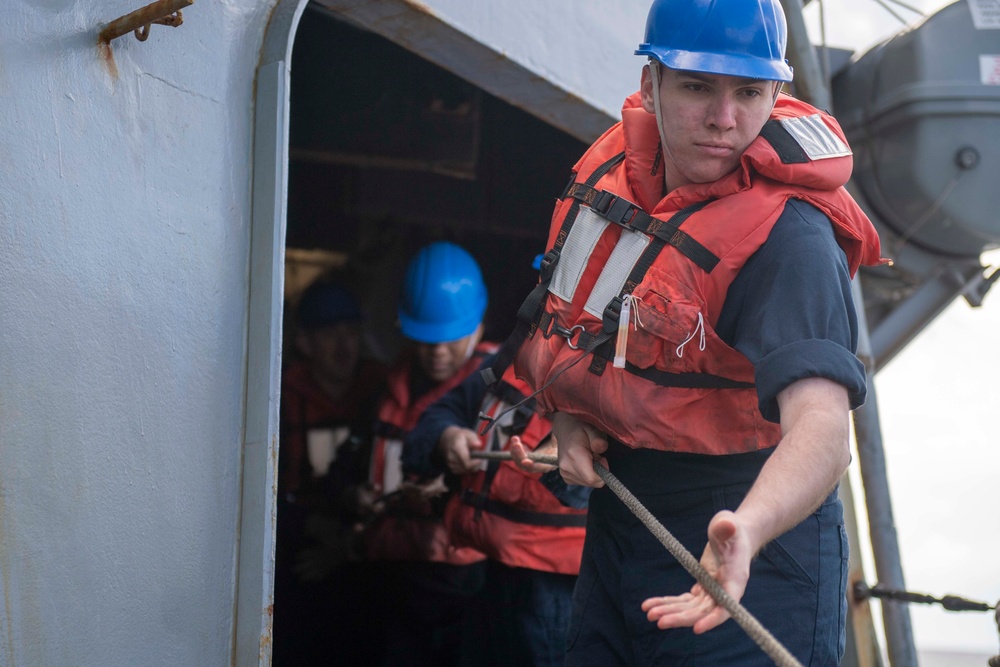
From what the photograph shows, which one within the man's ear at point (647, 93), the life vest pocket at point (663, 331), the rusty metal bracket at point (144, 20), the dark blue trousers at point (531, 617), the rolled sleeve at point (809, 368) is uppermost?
the rusty metal bracket at point (144, 20)

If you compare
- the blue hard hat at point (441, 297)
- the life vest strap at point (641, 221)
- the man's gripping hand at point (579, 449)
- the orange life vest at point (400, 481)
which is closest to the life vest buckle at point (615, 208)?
the life vest strap at point (641, 221)

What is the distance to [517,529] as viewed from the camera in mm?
3336

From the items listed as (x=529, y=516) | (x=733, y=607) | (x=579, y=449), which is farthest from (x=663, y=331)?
(x=529, y=516)

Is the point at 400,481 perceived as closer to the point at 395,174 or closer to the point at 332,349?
the point at 332,349

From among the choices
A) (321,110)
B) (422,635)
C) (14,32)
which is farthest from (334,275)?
(14,32)

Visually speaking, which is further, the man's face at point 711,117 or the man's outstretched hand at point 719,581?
the man's face at point 711,117

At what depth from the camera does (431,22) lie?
2.53m

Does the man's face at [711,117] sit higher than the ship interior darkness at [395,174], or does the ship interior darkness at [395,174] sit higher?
the ship interior darkness at [395,174]

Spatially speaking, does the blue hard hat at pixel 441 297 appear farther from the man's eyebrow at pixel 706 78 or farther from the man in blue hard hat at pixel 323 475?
the man's eyebrow at pixel 706 78

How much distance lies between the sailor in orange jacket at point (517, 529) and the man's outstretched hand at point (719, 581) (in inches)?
73.1

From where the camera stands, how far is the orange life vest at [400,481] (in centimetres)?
392

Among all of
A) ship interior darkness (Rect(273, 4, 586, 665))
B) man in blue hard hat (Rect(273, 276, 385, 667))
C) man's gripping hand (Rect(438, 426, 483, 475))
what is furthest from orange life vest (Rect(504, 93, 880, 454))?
man in blue hard hat (Rect(273, 276, 385, 667))

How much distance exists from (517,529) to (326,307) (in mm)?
2144

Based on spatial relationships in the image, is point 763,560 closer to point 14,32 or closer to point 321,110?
point 14,32
